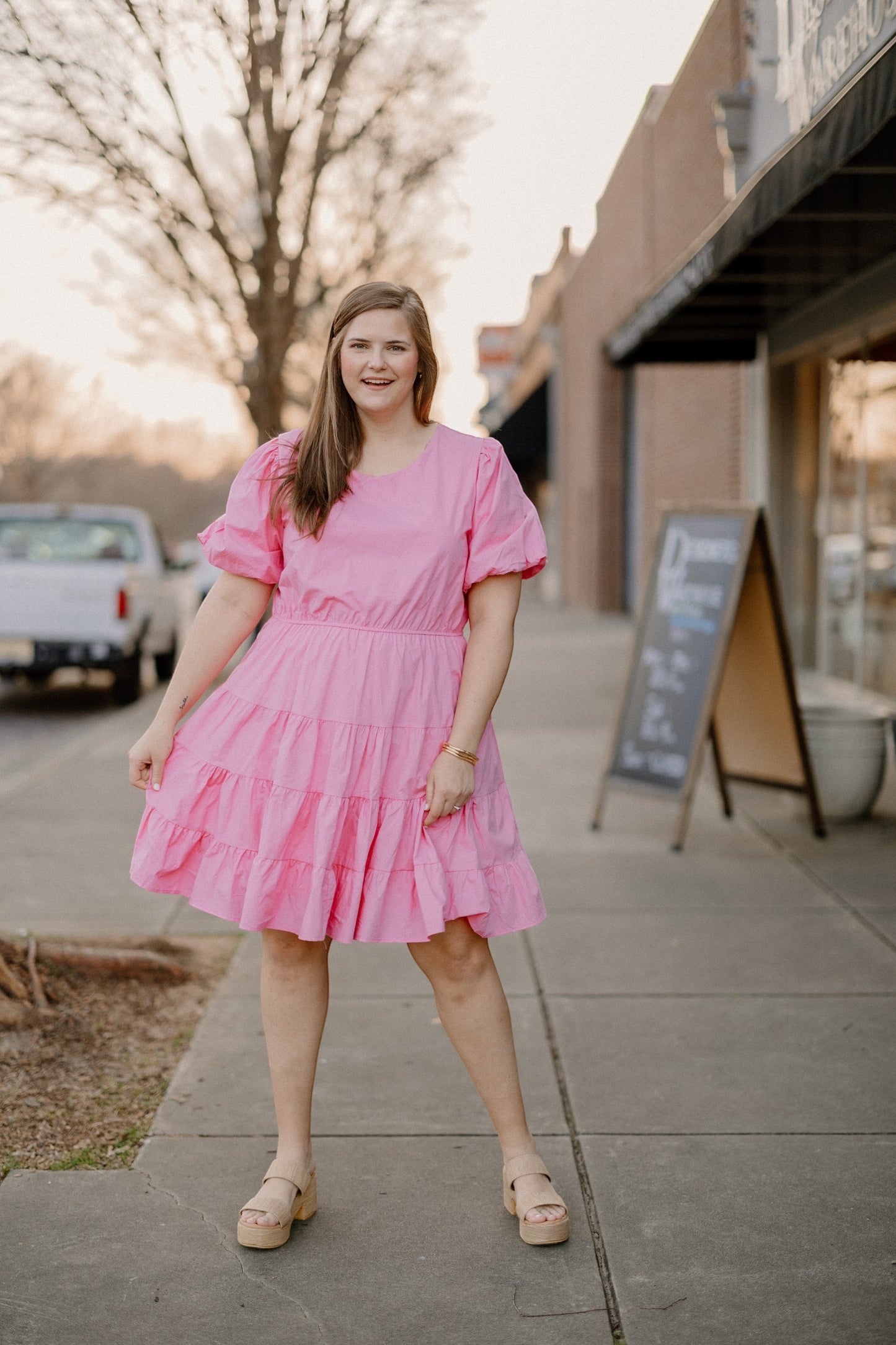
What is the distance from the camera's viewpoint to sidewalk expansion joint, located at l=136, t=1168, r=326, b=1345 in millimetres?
2518

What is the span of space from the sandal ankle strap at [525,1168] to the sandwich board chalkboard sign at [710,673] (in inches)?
129

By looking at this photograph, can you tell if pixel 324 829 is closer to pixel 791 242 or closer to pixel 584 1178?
pixel 584 1178

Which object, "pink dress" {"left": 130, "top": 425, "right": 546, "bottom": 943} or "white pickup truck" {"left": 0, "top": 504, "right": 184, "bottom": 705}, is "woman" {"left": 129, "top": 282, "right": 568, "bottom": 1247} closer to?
"pink dress" {"left": 130, "top": 425, "right": 546, "bottom": 943}

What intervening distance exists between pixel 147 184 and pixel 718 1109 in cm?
1072

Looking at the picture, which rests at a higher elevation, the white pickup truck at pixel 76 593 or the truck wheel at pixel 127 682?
the white pickup truck at pixel 76 593

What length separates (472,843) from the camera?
2.73 m

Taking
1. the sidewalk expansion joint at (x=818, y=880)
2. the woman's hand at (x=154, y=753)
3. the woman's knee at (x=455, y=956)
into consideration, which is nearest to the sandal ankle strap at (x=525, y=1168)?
the woman's knee at (x=455, y=956)

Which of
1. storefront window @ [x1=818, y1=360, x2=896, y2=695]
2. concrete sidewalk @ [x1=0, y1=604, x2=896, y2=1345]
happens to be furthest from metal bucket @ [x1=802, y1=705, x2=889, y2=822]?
storefront window @ [x1=818, y1=360, x2=896, y2=695]

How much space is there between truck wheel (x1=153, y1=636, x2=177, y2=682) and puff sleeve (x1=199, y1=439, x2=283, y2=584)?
11464 millimetres

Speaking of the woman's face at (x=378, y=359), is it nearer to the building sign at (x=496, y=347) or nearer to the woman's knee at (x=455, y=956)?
the woman's knee at (x=455, y=956)

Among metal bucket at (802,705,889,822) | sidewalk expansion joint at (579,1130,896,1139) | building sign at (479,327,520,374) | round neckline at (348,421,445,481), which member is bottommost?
sidewalk expansion joint at (579,1130,896,1139)

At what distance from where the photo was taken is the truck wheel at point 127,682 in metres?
12.2

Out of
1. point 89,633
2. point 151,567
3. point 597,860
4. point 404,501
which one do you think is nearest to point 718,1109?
point 404,501

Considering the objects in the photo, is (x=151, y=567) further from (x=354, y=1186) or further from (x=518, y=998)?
(x=354, y=1186)
